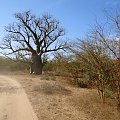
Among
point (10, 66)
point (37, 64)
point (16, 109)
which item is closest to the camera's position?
point (16, 109)

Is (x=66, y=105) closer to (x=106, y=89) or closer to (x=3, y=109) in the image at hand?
(x=106, y=89)

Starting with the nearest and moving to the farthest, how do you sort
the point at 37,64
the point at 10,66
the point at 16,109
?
the point at 16,109 → the point at 37,64 → the point at 10,66

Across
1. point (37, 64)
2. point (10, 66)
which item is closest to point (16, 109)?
point (37, 64)

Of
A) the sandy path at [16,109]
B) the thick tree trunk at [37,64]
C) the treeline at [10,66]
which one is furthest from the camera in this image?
the treeline at [10,66]

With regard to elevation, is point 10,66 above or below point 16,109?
above

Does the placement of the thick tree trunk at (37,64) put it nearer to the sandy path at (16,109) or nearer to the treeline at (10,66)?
the treeline at (10,66)

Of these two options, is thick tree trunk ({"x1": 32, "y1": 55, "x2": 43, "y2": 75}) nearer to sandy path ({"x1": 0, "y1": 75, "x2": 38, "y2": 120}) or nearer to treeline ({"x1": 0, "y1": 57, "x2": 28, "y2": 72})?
treeline ({"x1": 0, "y1": 57, "x2": 28, "y2": 72})

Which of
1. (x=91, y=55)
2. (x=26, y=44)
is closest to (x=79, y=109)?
(x=91, y=55)

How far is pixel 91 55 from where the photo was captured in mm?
12969

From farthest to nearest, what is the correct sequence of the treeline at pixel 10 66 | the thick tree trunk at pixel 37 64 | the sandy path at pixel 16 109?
the treeline at pixel 10 66 → the thick tree trunk at pixel 37 64 → the sandy path at pixel 16 109

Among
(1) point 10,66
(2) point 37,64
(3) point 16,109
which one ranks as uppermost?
(1) point 10,66

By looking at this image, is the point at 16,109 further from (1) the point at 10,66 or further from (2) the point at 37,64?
(1) the point at 10,66

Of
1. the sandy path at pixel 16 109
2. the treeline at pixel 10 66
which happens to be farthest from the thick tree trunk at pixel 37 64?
the sandy path at pixel 16 109

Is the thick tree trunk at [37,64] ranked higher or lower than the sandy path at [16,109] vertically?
higher
